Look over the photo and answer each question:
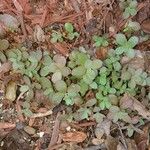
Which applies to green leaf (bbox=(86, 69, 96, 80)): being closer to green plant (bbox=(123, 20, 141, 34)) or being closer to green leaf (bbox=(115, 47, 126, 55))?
green leaf (bbox=(115, 47, 126, 55))

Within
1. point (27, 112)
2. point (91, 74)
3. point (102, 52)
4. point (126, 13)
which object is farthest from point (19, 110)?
point (126, 13)

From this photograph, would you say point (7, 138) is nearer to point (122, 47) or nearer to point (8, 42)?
point (8, 42)

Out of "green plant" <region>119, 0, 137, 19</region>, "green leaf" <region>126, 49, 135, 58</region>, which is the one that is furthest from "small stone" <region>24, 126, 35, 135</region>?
"green plant" <region>119, 0, 137, 19</region>

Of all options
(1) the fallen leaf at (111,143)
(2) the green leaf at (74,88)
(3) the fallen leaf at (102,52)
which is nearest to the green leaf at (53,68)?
(2) the green leaf at (74,88)

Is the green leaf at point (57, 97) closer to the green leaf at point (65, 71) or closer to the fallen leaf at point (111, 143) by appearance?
the green leaf at point (65, 71)

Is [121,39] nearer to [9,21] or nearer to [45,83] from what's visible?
[45,83]
